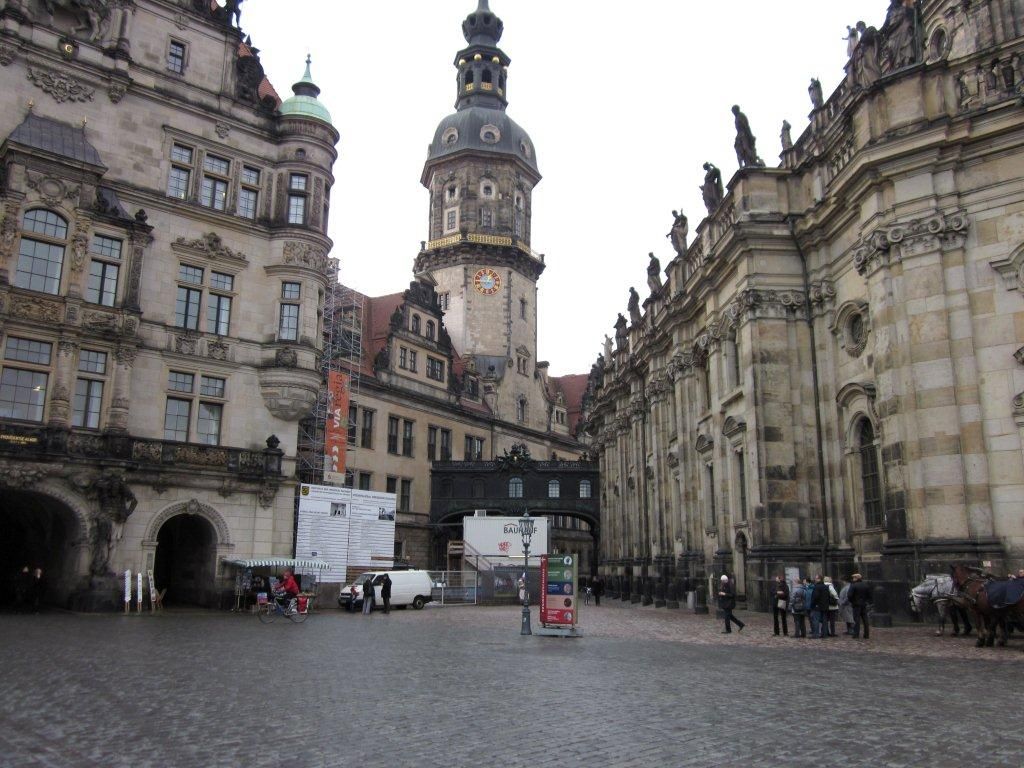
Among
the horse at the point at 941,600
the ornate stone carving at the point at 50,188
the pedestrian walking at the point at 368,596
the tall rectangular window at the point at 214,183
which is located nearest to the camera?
the horse at the point at 941,600

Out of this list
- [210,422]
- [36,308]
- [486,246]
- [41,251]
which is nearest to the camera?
[36,308]

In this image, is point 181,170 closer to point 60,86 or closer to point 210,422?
point 60,86

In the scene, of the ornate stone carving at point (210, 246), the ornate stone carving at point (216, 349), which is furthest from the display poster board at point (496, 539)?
the ornate stone carving at point (210, 246)

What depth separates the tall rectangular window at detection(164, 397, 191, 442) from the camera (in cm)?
3375

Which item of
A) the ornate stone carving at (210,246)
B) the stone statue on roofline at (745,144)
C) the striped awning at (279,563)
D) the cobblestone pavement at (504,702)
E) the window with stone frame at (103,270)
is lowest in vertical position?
the cobblestone pavement at (504,702)

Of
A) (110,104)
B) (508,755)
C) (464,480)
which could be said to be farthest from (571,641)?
(464,480)

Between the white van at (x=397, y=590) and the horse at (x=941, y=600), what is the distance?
20559 millimetres

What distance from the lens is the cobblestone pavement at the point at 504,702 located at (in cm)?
801

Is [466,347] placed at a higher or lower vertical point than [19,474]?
higher

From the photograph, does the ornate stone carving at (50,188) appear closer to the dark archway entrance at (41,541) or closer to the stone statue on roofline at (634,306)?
the dark archway entrance at (41,541)

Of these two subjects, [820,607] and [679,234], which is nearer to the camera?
[820,607]

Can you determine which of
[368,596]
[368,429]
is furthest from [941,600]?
[368,429]

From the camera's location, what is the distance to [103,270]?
32344 mm

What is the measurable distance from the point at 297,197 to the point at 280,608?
1796 centimetres
